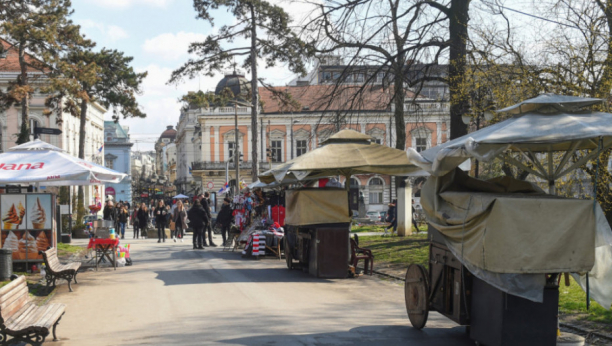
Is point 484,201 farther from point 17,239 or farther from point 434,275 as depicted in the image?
point 17,239

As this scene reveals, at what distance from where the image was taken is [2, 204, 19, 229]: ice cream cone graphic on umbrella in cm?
1552

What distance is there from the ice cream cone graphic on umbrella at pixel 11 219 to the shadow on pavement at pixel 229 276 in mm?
3580

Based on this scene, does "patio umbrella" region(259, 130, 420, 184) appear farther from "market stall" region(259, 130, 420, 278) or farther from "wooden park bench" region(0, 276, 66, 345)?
"wooden park bench" region(0, 276, 66, 345)

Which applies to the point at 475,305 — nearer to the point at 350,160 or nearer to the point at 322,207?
the point at 322,207

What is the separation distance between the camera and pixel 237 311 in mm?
10320

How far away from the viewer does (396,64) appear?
19.8 meters

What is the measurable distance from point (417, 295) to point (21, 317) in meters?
5.06

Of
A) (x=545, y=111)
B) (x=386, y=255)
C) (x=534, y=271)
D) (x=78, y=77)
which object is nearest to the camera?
(x=534, y=271)

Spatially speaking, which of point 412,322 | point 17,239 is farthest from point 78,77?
point 412,322

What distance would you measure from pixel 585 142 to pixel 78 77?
73.0ft

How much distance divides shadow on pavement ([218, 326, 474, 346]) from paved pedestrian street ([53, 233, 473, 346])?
13 millimetres

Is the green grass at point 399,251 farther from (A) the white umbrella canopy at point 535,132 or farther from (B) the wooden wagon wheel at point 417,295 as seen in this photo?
(A) the white umbrella canopy at point 535,132

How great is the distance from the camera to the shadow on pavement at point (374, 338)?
805 cm

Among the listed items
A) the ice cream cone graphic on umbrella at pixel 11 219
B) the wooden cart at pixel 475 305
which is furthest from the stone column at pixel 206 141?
the wooden cart at pixel 475 305
